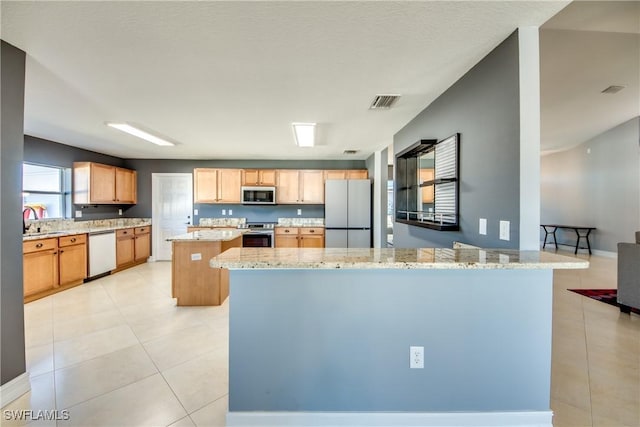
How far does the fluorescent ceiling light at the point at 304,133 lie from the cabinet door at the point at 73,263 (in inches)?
151

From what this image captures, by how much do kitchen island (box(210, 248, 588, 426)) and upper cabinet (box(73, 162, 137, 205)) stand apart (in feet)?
16.2

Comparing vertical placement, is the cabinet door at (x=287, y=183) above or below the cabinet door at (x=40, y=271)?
above

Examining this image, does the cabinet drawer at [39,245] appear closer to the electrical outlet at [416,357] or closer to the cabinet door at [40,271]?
the cabinet door at [40,271]

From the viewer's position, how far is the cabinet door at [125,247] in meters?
5.00

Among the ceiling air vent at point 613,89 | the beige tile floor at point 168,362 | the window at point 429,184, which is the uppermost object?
the ceiling air vent at point 613,89

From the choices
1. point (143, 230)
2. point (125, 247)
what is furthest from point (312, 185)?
point (125, 247)

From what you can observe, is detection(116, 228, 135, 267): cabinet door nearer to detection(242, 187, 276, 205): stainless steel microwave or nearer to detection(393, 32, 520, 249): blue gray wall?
detection(242, 187, 276, 205): stainless steel microwave

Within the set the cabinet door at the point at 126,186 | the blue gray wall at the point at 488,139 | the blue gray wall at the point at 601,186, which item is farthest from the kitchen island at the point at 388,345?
the blue gray wall at the point at 601,186

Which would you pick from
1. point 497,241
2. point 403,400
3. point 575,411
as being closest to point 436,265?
point 497,241

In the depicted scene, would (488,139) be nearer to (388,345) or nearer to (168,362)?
(388,345)

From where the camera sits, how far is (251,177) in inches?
226

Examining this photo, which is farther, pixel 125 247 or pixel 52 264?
pixel 125 247

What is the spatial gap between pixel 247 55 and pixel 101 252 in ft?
15.2

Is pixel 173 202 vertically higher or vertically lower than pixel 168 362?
higher
